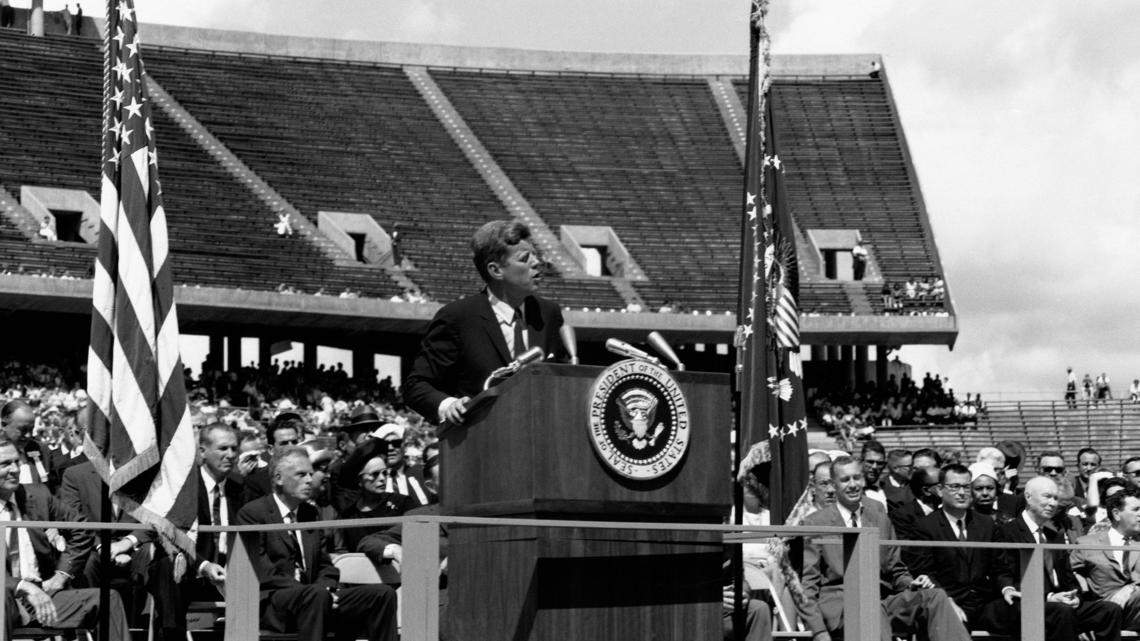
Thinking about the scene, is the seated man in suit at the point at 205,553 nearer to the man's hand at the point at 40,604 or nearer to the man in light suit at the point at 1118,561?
the man's hand at the point at 40,604

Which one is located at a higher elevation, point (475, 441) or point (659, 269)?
point (659, 269)

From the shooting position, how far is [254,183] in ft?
135

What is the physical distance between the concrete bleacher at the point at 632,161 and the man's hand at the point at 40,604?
34.4m

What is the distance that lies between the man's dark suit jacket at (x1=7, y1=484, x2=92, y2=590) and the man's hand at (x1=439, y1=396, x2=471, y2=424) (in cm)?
328

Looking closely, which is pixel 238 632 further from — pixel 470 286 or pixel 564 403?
pixel 470 286

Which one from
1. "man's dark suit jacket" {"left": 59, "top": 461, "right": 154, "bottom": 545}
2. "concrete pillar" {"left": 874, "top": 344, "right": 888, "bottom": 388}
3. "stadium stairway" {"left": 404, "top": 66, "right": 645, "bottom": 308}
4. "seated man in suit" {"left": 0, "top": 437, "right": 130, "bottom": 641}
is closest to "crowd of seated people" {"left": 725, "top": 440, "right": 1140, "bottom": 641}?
"seated man in suit" {"left": 0, "top": 437, "right": 130, "bottom": 641}

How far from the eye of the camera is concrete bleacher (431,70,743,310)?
4378 centimetres

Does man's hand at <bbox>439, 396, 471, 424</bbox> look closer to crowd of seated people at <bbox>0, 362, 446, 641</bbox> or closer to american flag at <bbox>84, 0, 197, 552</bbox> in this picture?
crowd of seated people at <bbox>0, 362, 446, 641</bbox>

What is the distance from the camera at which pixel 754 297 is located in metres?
8.29

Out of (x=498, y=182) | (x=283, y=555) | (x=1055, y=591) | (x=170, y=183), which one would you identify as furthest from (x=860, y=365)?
(x=283, y=555)

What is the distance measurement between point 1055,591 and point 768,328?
6.73 feet

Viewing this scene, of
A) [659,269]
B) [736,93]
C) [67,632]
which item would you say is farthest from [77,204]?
[67,632]

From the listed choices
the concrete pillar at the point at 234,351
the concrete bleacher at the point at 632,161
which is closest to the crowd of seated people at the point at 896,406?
the concrete bleacher at the point at 632,161

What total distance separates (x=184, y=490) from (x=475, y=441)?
2.77m
